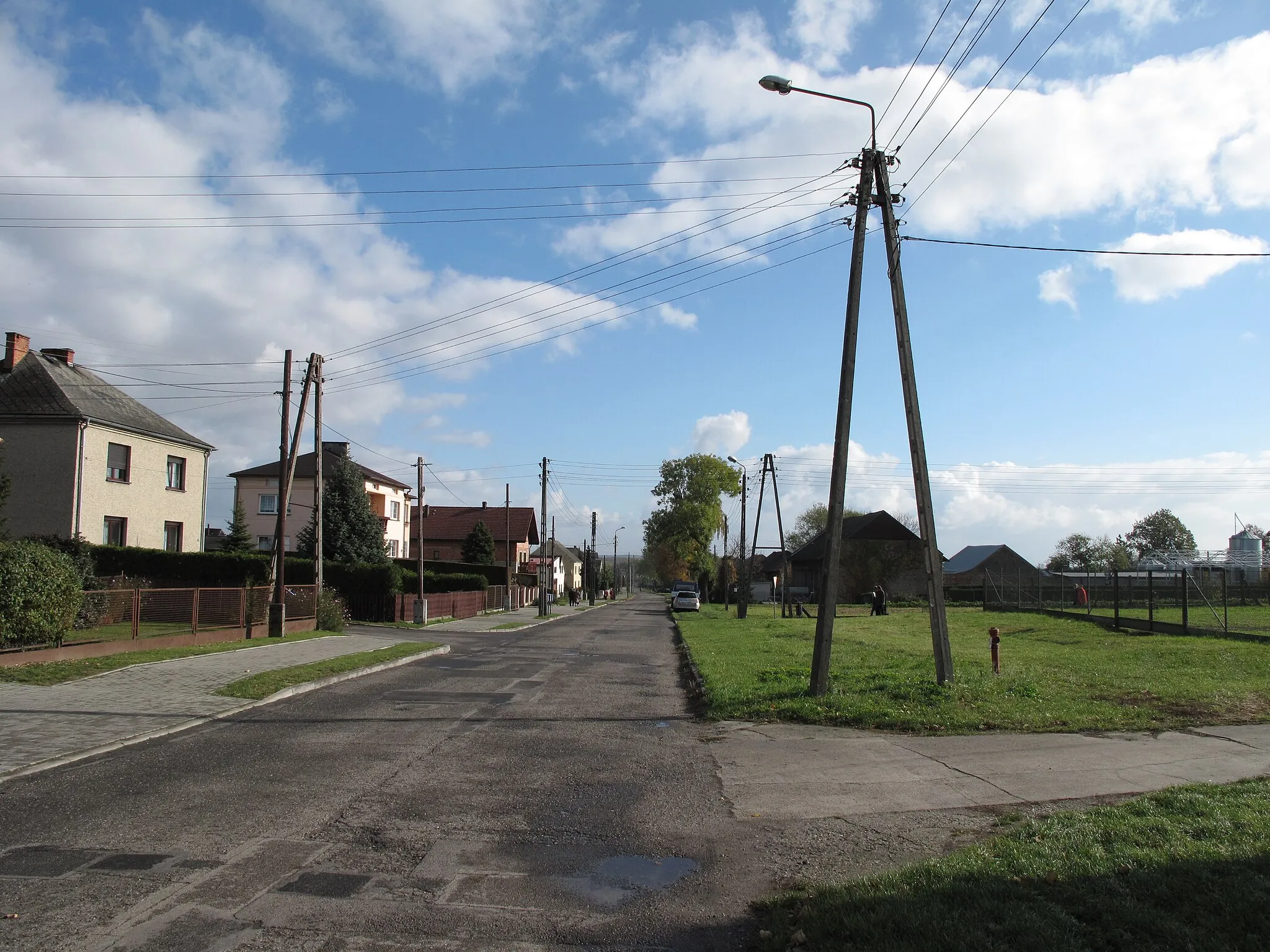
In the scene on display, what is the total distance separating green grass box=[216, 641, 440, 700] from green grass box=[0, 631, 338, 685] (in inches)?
98.6

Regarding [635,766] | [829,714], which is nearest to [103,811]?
[635,766]

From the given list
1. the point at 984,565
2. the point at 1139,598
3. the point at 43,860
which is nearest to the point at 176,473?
the point at 43,860

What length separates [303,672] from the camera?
52.0 feet

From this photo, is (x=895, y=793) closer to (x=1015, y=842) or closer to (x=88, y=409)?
(x=1015, y=842)

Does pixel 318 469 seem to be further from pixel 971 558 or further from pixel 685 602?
pixel 971 558

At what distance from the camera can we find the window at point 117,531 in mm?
34281

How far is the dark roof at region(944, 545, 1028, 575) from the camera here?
263 ft

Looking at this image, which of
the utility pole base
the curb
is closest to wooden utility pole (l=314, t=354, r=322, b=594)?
the utility pole base

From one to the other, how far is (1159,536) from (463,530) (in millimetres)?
92894

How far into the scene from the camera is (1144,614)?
38.2 meters

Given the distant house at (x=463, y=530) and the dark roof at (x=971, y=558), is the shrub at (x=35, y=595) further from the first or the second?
the dark roof at (x=971, y=558)

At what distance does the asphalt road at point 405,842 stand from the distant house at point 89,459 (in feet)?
84.5

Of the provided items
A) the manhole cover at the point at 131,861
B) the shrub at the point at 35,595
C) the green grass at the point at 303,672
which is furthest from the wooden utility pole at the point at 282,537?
the manhole cover at the point at 131,861

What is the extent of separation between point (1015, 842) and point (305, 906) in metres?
4.30
